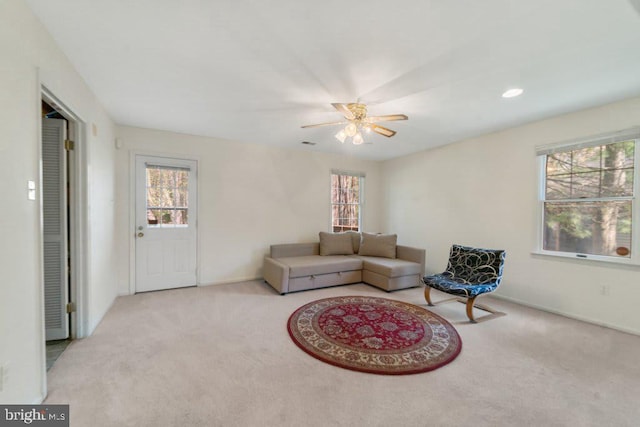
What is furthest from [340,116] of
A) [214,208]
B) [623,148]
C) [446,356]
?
[623,148]

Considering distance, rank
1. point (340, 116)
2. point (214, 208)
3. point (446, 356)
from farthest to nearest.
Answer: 1. point (214, 208)
2. point (340, 116)
3. point (446, 356)

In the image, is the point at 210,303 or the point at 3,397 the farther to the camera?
the point at 210,303

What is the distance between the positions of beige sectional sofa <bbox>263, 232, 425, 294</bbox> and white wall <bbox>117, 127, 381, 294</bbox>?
43 centimetres

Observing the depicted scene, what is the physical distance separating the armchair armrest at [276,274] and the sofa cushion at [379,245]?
5.68 feet

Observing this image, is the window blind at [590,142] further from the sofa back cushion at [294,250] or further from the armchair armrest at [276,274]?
the armchair armrest at [276,274]

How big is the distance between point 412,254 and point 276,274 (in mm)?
2393

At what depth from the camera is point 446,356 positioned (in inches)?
87.8

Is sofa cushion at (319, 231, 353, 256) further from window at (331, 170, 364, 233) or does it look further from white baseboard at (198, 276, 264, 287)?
white baseboard at (198, 276, 264, 287)

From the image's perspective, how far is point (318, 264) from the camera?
4086 millimetres

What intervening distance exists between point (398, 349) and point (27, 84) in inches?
130

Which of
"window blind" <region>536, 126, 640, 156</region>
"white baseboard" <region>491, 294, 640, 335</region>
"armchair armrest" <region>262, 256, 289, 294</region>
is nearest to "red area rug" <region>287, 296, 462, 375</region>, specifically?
"armchair armrest" <region>262, 256, 289, 294</region>

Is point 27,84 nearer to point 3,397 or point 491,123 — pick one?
A: point 3,397

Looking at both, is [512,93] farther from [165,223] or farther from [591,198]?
[165,223]

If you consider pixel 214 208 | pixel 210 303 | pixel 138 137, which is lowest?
pixel 210 303
